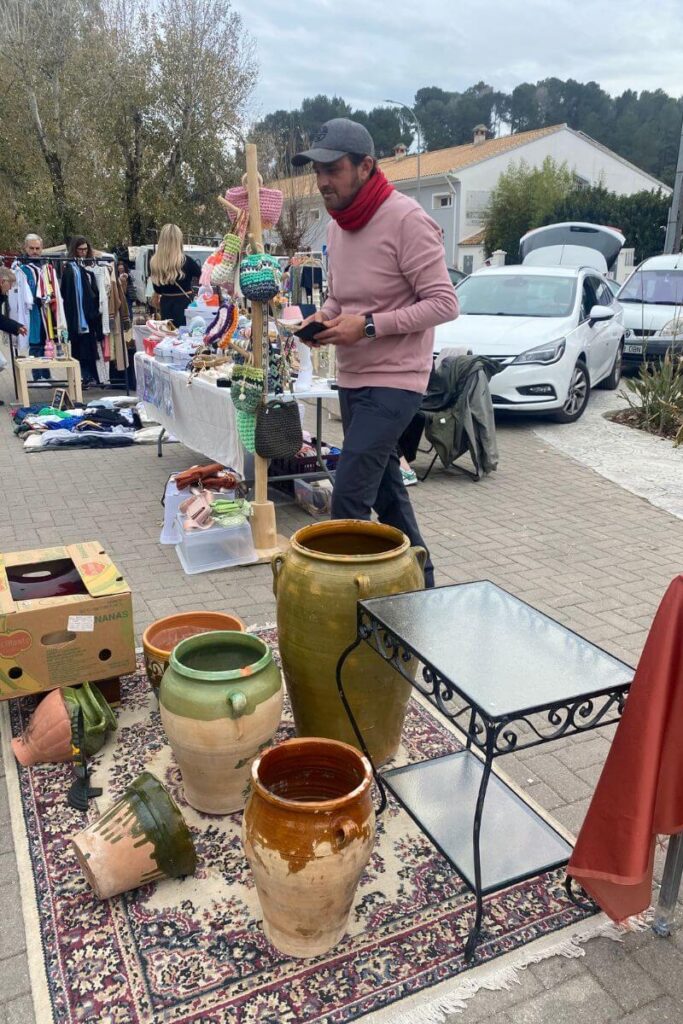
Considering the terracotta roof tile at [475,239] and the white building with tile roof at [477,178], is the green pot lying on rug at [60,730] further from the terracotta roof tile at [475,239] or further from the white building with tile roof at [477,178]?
the terracotta roof tile at [475,239]

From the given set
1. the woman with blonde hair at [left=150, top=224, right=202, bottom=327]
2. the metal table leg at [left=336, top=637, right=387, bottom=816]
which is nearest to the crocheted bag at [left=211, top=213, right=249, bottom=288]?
the metal table leg at [left=336, top=637, right=387, bottom=816]

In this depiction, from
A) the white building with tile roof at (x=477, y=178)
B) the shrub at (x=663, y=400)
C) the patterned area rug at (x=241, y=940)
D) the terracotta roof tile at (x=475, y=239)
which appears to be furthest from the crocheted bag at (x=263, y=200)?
the terracotta roof tile at (x=475, y=239)

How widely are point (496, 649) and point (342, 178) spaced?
1.87m

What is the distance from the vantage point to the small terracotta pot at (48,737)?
255 centimetres

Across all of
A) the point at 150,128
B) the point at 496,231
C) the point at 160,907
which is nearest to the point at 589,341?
the point at 160,907

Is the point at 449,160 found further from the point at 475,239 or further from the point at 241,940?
the point at 241,940

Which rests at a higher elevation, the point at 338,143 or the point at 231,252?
the point at 338,143

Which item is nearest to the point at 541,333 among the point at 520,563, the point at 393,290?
A: the point at 520,563

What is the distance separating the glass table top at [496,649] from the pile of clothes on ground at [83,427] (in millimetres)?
5970

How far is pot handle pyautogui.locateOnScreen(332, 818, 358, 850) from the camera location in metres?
1.75

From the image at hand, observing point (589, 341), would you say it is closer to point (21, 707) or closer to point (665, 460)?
point (665, 460)

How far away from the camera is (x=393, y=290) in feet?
9.92

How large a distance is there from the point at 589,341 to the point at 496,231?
26209 mm

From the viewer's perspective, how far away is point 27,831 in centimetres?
232
